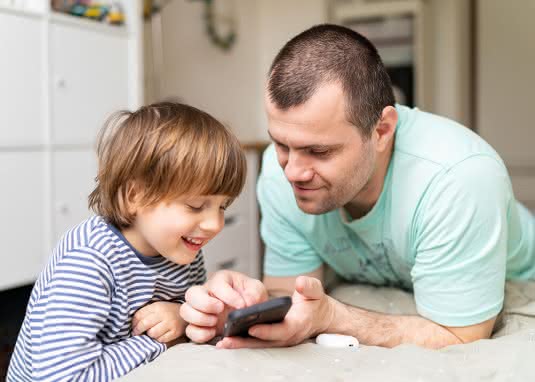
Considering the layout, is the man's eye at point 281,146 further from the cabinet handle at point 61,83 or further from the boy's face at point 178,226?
the cabinet handle at point 61,83

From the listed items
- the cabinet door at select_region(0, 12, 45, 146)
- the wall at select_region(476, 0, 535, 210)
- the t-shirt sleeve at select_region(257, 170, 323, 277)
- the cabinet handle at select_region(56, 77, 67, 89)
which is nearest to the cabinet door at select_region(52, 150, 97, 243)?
the cabinet door at select_region(0, 12, 45, 146)

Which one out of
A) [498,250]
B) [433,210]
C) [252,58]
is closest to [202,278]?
[433,210]

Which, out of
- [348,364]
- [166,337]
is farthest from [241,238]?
[348,364]

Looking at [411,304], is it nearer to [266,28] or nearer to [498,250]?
[498,250]

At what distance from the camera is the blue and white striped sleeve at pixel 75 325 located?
914 mm

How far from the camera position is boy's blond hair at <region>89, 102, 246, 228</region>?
1.01 m

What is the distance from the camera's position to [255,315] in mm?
918

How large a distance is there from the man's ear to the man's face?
4 cm

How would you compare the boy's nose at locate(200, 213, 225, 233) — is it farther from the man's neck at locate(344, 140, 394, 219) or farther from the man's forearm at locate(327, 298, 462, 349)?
Answer: the man's neck at locate(344, 140, 394, 219)

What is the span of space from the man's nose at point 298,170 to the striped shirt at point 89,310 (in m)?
0.34

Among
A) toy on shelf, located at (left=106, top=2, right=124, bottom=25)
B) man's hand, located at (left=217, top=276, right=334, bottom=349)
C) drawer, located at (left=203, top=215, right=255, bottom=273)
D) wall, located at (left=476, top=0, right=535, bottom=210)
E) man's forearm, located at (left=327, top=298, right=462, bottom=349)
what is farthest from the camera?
wall, located at (left=476, top=0, right=535, bottom=210)

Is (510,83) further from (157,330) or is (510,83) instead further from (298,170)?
(157,330)

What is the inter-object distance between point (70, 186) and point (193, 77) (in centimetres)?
174

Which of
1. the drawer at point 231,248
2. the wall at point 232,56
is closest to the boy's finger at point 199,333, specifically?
the drawer at point 231,248
